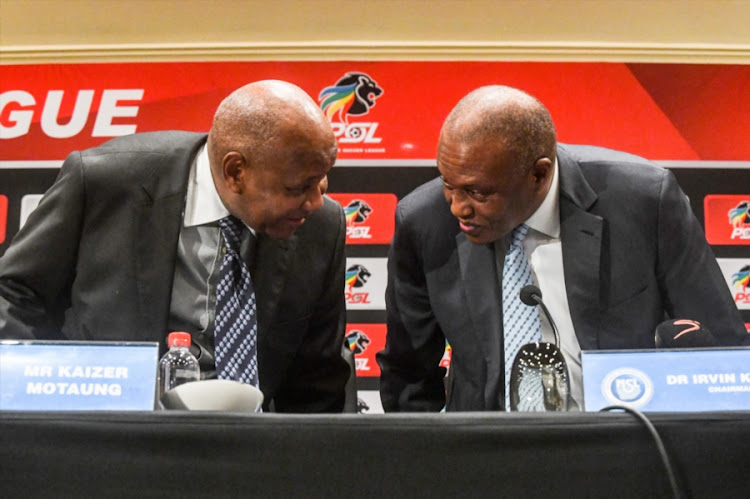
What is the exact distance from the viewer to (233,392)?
121cm

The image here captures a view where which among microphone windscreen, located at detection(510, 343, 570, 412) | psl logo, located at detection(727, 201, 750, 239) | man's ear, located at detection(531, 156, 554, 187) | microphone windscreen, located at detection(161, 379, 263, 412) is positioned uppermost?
psl logo, located at detection(727, 201, 750, 239)

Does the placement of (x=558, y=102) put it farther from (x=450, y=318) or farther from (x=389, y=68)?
(x=450, y=318)

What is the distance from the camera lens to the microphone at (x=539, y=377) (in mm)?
1607

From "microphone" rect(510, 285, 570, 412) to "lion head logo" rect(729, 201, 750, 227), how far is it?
2158 millimetres

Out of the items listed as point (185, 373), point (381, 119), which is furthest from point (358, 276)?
point (185, 373)

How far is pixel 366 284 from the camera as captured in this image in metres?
3.52

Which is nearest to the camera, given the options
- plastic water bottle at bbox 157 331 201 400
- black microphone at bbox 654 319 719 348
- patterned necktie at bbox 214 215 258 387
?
black microphone at bbox 654 319 719 348

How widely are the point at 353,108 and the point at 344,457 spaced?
2.76 metres

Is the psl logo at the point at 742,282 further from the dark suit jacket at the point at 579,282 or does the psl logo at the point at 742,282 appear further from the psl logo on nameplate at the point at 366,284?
the dark suit jacket at the point at 579,282

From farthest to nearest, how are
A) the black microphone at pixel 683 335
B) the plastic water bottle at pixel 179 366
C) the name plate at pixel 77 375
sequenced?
the plastic water bottle at pixel 179 366 → the black microphone at pixel 683 335 → the name plate at pixel 77 375

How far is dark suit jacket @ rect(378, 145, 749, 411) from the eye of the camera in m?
2.00

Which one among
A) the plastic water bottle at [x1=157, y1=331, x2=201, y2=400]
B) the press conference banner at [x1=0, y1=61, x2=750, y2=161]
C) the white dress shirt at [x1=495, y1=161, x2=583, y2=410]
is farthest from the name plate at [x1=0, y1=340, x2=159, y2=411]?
the press conference banner at [x1=0, y1=61, x2=750, y2=161]

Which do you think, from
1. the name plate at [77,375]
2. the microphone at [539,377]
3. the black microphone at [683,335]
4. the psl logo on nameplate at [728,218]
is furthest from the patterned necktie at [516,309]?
the psl logo on nameplate at [728,218]

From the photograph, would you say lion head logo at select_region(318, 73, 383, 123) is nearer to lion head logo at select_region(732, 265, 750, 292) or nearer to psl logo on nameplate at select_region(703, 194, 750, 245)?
psl logo on nameplate at select_region(703, 194, 750, 245)
